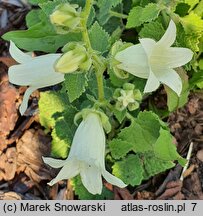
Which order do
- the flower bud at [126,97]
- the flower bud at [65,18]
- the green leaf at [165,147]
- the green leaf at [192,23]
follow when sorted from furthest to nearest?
the green leaf at [192,23], the green leaf at [165,147], the flower bud at [126,97], the flower bud at [65,18]

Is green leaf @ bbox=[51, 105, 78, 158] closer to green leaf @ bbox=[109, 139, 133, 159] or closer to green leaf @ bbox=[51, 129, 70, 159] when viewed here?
green leaf @ bbox=[51, 129, 70, 159]

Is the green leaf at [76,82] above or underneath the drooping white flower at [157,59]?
underneath

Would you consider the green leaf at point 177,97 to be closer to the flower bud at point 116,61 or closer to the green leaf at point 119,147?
the green leaf at point 119,147

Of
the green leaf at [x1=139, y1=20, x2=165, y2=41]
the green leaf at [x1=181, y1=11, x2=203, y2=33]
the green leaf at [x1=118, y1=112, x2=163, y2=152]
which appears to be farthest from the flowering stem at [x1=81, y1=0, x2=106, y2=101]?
the green leaf at [x1=181, y1=11, x2=203, y2=33]

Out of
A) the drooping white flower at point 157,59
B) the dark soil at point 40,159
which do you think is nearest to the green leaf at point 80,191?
the dark soil at point 40,159

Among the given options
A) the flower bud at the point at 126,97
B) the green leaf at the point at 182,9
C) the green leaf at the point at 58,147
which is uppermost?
the green leaf at the point at 182,9

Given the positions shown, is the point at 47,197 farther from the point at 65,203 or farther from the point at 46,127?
the point at 46,127
